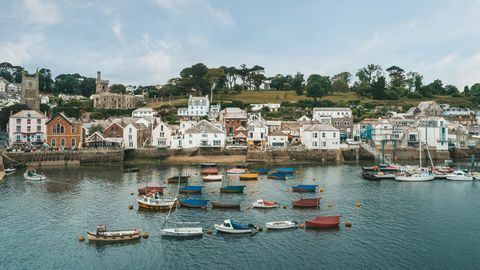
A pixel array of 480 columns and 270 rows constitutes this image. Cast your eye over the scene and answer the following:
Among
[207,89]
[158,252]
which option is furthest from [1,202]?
[207,89]

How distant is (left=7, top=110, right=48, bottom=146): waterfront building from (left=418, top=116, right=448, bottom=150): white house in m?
83.9

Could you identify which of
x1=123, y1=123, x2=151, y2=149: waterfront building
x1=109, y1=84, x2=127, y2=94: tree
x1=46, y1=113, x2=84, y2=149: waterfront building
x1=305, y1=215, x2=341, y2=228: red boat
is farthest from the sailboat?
x1=109, y1=84, x2=127, y2=94: tree

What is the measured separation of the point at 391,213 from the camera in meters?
44.8

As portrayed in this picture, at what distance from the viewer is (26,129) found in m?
90.7

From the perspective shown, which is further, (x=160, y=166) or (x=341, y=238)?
(x=160, y=166)

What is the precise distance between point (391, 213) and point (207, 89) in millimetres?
112094

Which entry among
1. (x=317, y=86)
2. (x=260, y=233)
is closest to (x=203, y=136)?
(x=260, y=233)

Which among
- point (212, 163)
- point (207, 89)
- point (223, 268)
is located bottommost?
point (223, 268)

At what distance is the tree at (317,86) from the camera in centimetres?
15488

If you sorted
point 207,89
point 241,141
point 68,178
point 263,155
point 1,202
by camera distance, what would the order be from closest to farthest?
point 1,202 < point 68,178 < point 263,155 < point 241,141 < point 207,89

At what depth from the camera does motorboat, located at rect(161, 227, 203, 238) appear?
36.7m

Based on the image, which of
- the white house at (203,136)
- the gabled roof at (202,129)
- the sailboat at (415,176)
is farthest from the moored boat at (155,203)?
the gabled roof at (202,129)

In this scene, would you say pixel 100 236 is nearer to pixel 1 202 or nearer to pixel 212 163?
pixel 1 202

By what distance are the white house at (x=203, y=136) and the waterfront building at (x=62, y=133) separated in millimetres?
22420
